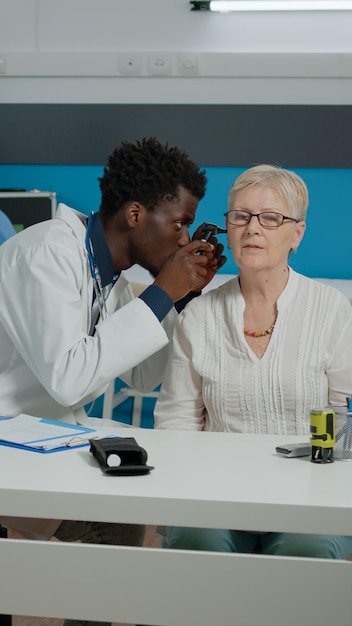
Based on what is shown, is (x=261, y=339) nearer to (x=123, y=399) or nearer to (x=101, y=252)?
(x=101, y=252)

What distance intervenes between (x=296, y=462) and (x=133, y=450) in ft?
0.91

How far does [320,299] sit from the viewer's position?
2051 millimetres

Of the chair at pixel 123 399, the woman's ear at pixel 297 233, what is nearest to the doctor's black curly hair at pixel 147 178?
the woman's ear at pixel 297 233

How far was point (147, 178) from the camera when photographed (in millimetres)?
2176

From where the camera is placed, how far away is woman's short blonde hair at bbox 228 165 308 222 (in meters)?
2.07

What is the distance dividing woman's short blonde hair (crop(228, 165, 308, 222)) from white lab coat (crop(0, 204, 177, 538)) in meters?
0.38

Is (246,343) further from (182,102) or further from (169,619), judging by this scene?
(182,102)

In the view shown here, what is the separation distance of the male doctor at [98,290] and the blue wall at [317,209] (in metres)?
2.18

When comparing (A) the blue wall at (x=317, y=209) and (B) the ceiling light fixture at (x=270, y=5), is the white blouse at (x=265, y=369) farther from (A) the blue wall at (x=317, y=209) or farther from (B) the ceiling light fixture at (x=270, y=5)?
(B) the ceiling light fixture at (x=270, y=5)

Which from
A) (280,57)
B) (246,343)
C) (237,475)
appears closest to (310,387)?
(246,343)

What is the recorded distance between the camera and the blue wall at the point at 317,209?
4379 mm

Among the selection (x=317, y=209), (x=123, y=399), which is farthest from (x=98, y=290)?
(x=317, y=209)

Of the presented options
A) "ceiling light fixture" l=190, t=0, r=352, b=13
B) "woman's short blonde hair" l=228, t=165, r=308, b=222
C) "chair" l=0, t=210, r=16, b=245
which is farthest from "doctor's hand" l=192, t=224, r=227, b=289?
"ceiling light fixture" l=190, t=0, r=352, b=13

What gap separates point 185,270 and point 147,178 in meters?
0.27
